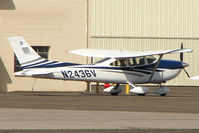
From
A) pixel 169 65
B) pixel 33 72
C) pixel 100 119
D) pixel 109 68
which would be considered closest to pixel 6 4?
pixel 33 72

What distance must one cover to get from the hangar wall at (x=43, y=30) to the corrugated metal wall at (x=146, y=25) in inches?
284

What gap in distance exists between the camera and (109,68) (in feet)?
88.8

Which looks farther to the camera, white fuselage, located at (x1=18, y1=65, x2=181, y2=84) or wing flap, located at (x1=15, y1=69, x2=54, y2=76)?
white fuselage, located at (x1=18, y1=65, x2=181, y2=84)

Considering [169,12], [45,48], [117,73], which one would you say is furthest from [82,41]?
[169,12]

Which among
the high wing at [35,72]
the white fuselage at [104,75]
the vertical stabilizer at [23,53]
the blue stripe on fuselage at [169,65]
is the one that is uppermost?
the vertical stabilizer at [23,53]

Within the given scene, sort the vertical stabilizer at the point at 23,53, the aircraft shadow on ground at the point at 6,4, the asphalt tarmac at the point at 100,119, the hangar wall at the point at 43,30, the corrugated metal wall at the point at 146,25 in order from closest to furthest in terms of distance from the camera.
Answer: the asphalt tarmac at the point at 100,119, the vertical stabilizer at the point at 23,53, the aircraft shadow on ground at the point at 6,4, the hangar wall at the point at 43,30, the corrugated metal wall at the point at 146,25

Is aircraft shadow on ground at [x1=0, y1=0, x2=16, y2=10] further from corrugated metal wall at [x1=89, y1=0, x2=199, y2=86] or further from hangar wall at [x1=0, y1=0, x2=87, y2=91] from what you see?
corrugated metal wall at [x1=89, y1=0, x2=199, y2=86]

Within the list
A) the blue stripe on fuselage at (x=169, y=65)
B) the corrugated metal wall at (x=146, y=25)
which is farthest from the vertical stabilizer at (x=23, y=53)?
the corrugated metal wall at (x=146, y=25)

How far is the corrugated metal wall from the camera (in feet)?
137

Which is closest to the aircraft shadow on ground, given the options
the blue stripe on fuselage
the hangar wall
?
the hangar wall

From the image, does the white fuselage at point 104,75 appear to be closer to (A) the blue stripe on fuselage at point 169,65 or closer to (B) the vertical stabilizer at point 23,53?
(A) the blue stripe on fuselage at point 169,65

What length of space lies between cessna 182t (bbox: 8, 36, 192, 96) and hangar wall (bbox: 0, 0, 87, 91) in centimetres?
618

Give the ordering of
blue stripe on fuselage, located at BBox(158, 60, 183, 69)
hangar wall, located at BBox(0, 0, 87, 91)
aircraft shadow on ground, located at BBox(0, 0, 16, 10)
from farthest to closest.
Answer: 1. hangar wall, located at BBox(0, 0, 87, 91)
2. aircraft shadow on ground, located at BBox(0, 0, 16, 10)
3. blue stripe on fuselage, located at BBox(158, 60, 183, 69)

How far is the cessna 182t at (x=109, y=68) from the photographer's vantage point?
85.3ft
